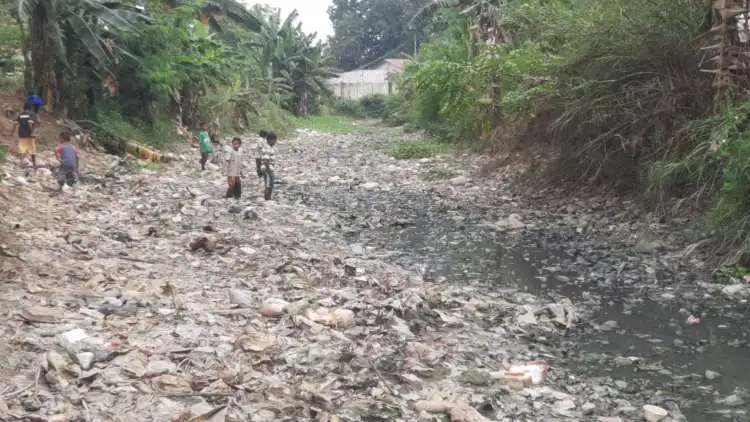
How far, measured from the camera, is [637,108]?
895cm

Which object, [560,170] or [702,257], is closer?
[702,257]

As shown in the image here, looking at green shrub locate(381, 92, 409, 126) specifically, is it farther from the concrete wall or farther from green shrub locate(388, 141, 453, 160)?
the concrete wall

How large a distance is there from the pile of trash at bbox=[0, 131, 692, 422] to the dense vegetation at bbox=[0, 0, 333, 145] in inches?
230

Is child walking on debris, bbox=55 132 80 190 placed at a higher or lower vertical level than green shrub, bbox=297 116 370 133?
higher

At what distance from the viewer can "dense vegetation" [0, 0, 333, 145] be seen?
12.4 metres

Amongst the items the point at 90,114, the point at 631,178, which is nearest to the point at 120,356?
the point at 631,178

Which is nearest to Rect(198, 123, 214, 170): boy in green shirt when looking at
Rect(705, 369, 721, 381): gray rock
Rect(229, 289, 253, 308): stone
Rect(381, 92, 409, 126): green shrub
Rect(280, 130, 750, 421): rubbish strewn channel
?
Rect(280, 130, 750, 421): rubbish strewn channel

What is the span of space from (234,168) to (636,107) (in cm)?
567

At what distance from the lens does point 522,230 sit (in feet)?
30.1

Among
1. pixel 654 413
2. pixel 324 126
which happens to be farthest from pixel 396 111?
pixel 654 413

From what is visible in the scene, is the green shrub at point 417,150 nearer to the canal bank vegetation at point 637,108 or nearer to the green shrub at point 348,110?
the canal bank vegetation at point 637,108

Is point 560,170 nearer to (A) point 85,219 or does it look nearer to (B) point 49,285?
(A) point 85,219

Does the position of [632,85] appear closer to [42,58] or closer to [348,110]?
[42,58]

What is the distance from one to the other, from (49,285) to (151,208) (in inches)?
158
